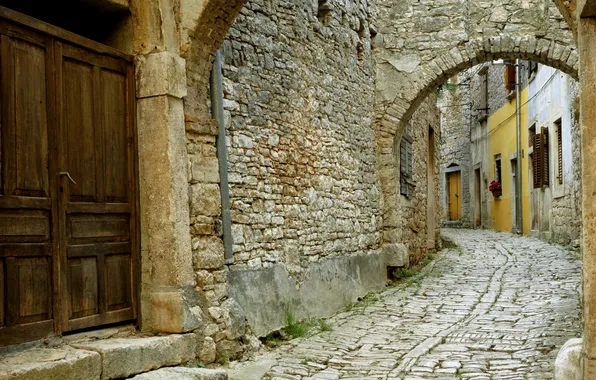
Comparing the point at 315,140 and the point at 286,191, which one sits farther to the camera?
the point at 315,140

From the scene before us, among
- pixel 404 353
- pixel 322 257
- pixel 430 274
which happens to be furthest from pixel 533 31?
pixel 404 353

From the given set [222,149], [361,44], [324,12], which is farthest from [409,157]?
[222,149]

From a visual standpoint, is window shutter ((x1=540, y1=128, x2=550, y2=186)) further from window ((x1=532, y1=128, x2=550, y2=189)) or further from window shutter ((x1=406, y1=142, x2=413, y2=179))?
window shutter ((x1=406, y1=142, x2=413, y2=179))

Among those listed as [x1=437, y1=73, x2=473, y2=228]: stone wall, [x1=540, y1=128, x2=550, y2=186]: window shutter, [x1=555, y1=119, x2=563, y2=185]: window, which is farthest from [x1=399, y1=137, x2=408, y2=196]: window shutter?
[x1=437, y1=73, x2=473, y2=228]: stone wall

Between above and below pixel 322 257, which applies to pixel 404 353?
below

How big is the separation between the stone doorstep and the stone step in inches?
0.8

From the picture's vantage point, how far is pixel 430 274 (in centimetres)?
1068

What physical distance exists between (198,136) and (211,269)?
37.9 inches

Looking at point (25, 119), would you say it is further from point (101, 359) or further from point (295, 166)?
point (295, 166)

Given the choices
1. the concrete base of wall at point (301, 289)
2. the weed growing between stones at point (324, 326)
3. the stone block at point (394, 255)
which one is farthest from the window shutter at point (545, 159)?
the weed growing between stones at point (324, 326)

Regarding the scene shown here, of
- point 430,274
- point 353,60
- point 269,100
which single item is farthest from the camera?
point 430,274

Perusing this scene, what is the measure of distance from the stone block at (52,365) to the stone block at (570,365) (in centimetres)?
251

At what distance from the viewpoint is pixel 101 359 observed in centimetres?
370

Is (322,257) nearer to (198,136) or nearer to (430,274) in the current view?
(198,136)
